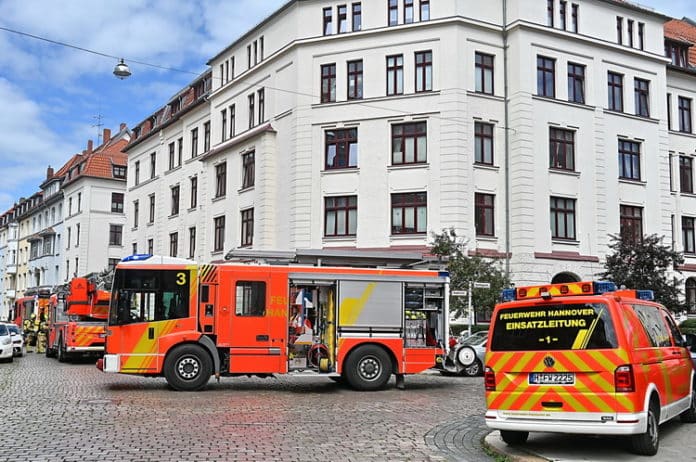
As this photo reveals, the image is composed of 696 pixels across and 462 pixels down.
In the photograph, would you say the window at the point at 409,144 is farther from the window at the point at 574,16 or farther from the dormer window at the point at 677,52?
the dormer window at the point at 677,52

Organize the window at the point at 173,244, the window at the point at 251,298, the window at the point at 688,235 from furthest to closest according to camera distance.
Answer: the window at the point at 173,244 → the window at the point at 688,235 → the window at the point at 251,298

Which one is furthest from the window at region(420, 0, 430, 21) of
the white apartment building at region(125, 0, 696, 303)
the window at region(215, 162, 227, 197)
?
the window at region(215, 162, 227, 197)

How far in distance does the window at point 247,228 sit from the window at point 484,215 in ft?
38.4

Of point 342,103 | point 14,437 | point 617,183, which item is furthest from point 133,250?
point 14,437

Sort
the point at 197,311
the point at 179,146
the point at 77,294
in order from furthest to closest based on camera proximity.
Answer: the point at 179,146
the point at 77,294
the point at 197,311

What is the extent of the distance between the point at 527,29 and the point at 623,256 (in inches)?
430

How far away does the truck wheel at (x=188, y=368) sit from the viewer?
1630 cm

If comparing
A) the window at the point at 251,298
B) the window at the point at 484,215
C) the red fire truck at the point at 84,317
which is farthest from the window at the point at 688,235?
the red fire truck at the point at 84,317

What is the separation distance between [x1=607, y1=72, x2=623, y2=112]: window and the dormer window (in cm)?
605

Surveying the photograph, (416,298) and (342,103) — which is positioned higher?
(342,103)

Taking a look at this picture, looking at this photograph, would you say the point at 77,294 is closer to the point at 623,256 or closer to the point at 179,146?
the point at 623,256

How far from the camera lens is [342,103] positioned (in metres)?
33.9

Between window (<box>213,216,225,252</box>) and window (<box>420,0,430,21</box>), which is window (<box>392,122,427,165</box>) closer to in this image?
window (<box>420,0,430,21</box>)

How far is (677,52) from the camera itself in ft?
133
